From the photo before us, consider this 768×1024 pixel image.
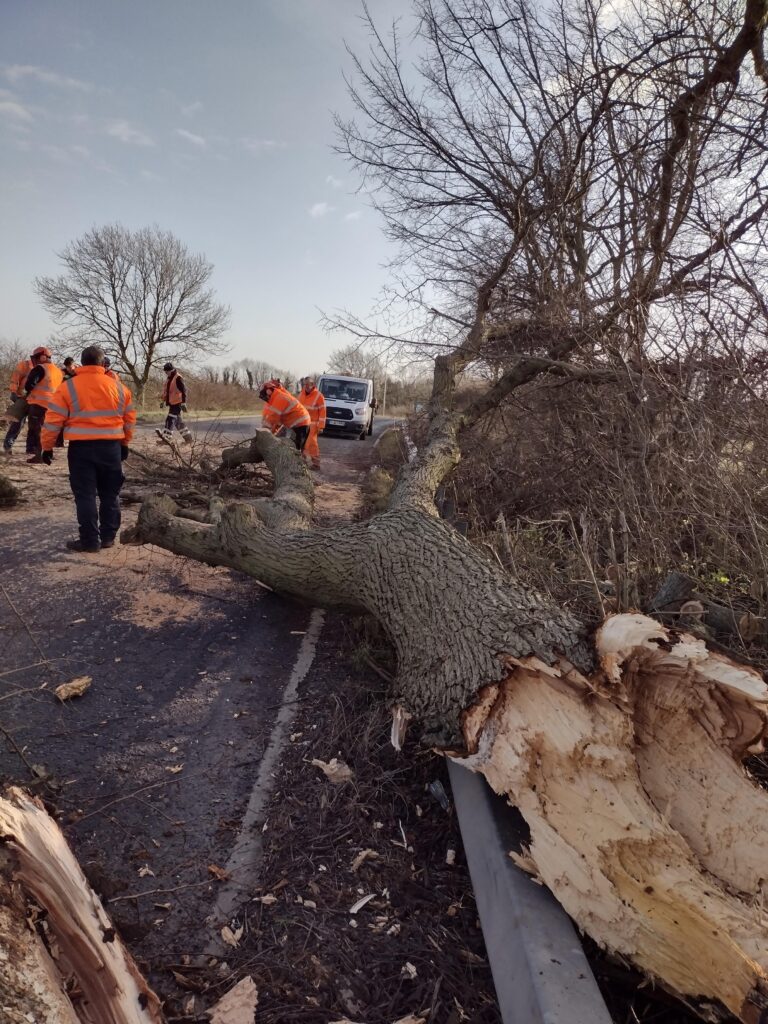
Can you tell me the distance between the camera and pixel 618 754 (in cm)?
223

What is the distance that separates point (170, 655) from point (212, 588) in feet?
4.54

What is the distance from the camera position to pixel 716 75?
6.00 m

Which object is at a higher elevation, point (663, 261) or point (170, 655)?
point (663, 261)

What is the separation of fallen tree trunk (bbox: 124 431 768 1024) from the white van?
664 inches

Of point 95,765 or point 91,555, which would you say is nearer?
point 95,765

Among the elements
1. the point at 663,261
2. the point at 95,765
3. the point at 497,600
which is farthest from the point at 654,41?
the point at 95,765

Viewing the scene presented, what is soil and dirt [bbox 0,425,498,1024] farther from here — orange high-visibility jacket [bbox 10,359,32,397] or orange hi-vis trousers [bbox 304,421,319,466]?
orange high-visibility jacket [bbox 10,359,32,397]

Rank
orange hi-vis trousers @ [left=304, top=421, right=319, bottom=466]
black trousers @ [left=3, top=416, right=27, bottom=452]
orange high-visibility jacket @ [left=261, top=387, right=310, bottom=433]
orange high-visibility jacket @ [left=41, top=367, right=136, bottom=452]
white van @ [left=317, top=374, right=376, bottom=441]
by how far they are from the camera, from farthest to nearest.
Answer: white van @ [left=317, top=374, right=376, bottom=441] < orange hi-vis trousers @ [left=304, top=421, right=319, bottom=466] < orange high-visibility jacket @ [left=261, top=387, right=310, bottom=433] < black trousers @ [left=3, top=416, right=27, bottom=452] < orange high-visibility jacket @ [left=41, top=367, right=136, bottom=452]

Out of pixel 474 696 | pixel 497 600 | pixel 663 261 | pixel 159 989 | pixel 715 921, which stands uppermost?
pixel 663 261

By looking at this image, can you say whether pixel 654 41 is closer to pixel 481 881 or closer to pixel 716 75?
pixel 716 75

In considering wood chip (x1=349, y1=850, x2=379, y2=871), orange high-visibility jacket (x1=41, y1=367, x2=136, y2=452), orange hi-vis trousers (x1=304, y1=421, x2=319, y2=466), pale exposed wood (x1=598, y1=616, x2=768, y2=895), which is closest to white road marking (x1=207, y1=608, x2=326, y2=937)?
wood chip (x1=349, y1=850, x2=379, y2=871)

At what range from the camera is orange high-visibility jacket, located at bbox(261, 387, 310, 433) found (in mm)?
10562

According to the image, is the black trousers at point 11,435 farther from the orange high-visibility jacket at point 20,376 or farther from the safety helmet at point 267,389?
the safety helmet at point 267,389

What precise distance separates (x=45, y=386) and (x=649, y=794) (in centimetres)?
1049
